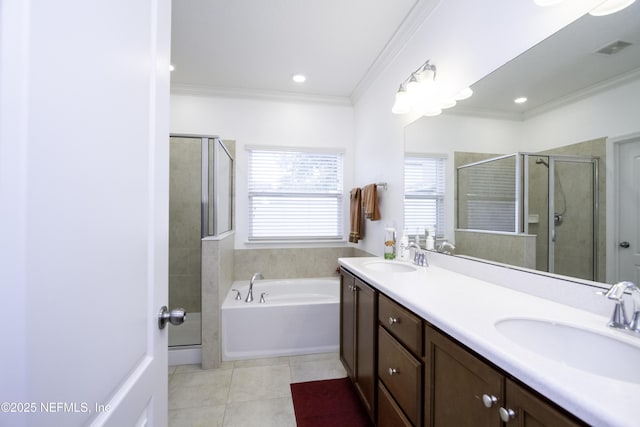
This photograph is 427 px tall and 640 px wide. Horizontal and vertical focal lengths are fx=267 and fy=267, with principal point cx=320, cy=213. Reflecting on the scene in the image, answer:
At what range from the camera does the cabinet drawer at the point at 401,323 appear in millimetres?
1040

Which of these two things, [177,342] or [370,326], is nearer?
[370,326]

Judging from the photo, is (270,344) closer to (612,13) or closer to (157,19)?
(157,19)

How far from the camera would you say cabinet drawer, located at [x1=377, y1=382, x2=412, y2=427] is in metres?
1.13

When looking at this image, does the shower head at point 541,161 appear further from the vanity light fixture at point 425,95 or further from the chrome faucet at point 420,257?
the chrome faucet at point 420,257

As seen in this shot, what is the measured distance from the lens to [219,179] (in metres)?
2.55

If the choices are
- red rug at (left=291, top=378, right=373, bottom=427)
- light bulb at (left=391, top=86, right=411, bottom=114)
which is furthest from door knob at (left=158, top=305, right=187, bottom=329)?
light bulb at (left=391, top=86, right=411, bottom=114)

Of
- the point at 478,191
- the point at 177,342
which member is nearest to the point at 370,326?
the point at 478,191

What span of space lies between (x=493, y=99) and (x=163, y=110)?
1.51 metres

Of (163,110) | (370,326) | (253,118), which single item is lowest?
(370,326)

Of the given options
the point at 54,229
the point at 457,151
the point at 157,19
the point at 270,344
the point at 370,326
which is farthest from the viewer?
the point at 270,344

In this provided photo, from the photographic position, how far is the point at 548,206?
1128mm

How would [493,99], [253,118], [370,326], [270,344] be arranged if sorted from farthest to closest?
[253,118] < [270,344] < [370,326] < [493,99]

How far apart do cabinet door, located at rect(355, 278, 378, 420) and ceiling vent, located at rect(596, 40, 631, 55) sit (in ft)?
4.34

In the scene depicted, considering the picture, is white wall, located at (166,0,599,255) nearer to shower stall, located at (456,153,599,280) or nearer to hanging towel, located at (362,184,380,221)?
hanging towel, located at (362,184,380,221)
